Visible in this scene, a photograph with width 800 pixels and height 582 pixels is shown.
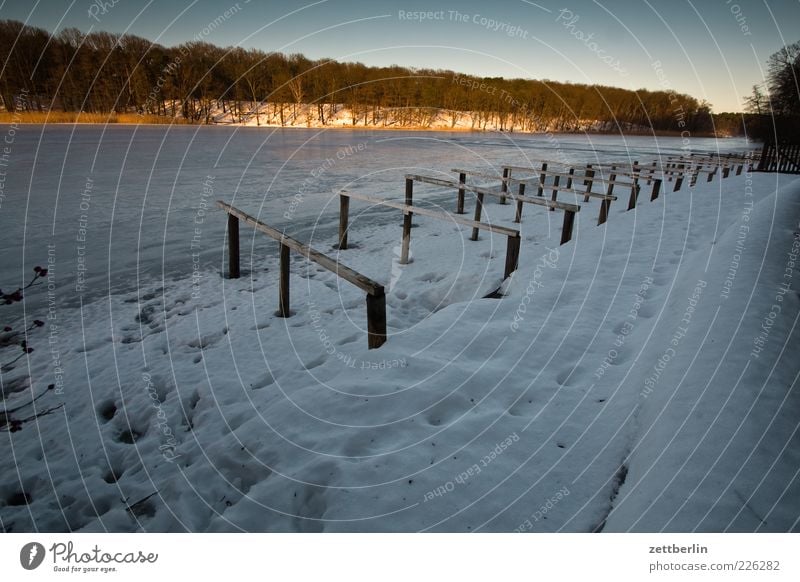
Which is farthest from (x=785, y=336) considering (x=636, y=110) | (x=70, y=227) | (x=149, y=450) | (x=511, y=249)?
(x=636, y=110)

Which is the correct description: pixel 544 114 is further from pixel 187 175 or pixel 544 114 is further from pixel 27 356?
pixel 27 356

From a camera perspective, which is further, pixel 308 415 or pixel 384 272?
pixel 384 272

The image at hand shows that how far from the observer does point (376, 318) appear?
4484 mm

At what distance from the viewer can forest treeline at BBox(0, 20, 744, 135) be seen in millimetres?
48844

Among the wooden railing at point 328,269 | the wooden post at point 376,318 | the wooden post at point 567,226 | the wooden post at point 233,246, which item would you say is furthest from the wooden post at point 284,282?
the wooden post at point 567,226

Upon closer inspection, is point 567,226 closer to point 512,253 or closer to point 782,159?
point 512,253

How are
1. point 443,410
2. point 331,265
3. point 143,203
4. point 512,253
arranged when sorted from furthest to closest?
point 143,203
point 512,253
point 331,265
point 443,410

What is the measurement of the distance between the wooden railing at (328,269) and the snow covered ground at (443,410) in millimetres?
248

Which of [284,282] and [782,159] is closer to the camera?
[284,282]

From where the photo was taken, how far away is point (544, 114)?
306 ft

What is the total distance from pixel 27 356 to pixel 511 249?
702 cm
